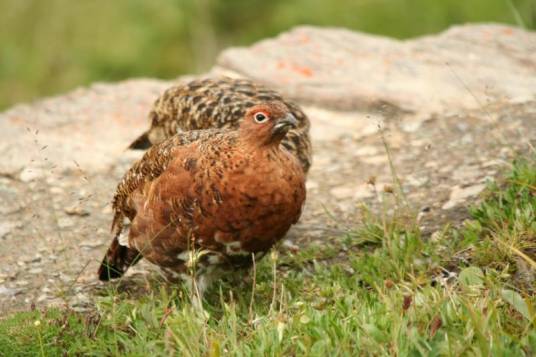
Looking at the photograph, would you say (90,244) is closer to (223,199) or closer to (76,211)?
(76,211)

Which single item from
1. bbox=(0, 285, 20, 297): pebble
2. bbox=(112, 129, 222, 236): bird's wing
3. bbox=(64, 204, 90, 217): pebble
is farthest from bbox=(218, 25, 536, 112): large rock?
bbox=(0, 285, 20, 297): pebble

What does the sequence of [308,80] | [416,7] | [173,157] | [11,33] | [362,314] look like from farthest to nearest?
[11,33], [416,7], [308,80], [173,157], [362,314]

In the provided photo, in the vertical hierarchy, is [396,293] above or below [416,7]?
above

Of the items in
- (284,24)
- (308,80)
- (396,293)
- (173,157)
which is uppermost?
(173,157)

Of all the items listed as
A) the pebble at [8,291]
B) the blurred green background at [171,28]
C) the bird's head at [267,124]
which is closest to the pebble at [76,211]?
the pebble at [8,291]

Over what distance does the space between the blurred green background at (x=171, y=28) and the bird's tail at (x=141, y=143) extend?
5.82 metres

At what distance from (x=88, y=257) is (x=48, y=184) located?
4.08 feet

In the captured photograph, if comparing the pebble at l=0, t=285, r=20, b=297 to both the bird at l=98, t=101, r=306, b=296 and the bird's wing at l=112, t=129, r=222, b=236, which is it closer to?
the bird's wing at l=112, t=129, r=222, b=236

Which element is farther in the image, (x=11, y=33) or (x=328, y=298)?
(x=11, y=33)

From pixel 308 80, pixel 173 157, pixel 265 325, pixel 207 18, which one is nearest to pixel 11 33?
pixel 207 18

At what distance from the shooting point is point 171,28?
1331 centimetres

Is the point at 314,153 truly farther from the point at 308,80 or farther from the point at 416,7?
the point at 416,7

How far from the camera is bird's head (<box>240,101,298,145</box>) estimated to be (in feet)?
16.5

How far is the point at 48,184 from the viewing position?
748 cm
